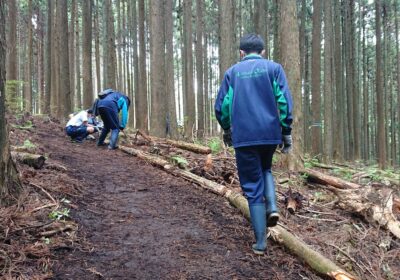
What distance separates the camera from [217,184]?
19.5ft

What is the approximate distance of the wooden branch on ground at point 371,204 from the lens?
18.5ft

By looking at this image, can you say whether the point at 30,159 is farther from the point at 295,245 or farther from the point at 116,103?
the point at 116,103

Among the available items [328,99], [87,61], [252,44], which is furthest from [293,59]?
[87,61]

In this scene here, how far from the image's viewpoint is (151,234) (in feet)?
13.7

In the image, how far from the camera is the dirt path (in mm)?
3432

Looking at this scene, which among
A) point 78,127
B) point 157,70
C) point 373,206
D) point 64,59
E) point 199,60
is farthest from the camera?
point 199,60

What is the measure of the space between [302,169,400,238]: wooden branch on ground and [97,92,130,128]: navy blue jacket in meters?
5.16

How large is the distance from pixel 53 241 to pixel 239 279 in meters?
1.74

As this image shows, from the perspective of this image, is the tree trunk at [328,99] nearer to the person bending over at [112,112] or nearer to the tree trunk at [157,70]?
the tree trunk at [157,70]

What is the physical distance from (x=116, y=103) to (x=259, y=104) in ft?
20.1

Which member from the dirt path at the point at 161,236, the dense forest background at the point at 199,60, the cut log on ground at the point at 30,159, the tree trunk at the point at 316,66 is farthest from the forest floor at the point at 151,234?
the tree trunk at the point at 316,66

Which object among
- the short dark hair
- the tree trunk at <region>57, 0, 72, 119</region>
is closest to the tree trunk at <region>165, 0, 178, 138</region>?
the tree trunk at <region>57, 0, 72, 119</region>

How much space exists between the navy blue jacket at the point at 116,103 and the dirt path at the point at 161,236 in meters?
3.09

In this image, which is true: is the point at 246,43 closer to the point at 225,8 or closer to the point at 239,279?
the point at 239,279
